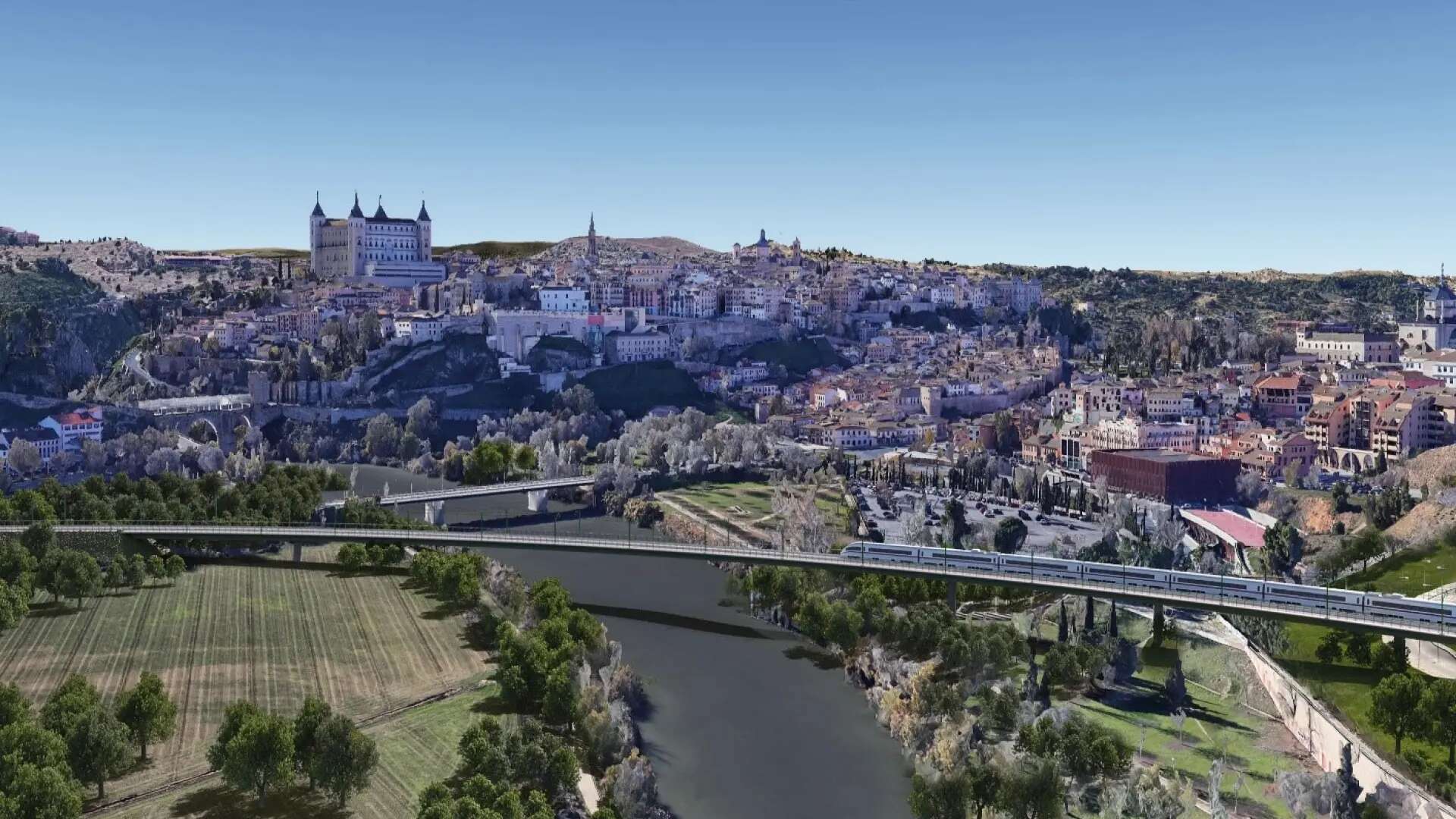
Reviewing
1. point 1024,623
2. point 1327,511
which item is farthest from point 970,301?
point 1024,623

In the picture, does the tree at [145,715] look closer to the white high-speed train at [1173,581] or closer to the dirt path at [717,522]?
the white high-speed train at [1173,581]

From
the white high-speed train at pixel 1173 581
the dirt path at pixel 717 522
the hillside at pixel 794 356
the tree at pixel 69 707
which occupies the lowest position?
the dirt path at pixel 717 522

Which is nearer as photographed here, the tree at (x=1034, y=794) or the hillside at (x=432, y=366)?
the tree at (x=1034, y=794)

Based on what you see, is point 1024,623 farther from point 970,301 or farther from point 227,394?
point 970,301

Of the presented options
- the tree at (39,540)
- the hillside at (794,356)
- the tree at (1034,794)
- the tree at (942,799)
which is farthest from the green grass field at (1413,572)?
the hillside at (794,356)

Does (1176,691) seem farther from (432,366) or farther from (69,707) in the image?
(432,366)

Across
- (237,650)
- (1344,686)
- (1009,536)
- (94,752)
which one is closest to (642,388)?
(1009,536)

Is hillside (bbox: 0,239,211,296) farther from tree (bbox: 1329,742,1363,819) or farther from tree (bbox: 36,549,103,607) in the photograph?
tree (bbox: 1329,742,1363,819)

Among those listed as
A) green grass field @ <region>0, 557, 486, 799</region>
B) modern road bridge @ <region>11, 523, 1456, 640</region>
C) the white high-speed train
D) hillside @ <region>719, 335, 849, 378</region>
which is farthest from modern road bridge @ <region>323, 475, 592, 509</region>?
hillside @ <region>719, 335, 849, 378</region>
